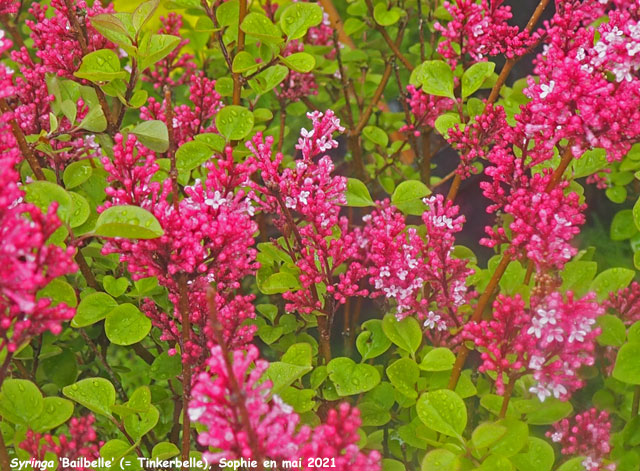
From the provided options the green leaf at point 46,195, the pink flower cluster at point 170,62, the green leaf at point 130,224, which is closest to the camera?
the green leaf at point 130,224

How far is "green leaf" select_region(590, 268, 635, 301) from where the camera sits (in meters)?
1.03

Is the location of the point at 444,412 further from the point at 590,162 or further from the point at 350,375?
the point at 590,162

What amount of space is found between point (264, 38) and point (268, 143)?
212 millimetres

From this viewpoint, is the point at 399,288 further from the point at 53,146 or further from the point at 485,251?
the point at 485,251

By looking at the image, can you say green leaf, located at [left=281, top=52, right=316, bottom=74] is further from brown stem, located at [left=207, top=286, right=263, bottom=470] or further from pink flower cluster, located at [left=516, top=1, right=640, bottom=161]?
brown stem, located at [left=207, top=286, right=263, bottom=470]

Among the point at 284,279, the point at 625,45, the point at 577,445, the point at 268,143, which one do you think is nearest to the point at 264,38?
the point at 268,143

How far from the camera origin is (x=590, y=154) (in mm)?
1081

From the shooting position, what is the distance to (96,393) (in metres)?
0.89

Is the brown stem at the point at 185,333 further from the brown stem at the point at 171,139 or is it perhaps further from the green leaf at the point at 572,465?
the green leaf at the point at 572,465

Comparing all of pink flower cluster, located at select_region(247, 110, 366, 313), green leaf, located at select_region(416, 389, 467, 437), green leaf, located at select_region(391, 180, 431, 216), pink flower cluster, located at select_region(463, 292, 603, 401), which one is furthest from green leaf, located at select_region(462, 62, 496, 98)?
green leaf, located at select_region(416, 389, 467, 437)

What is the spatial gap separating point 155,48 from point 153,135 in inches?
4.7

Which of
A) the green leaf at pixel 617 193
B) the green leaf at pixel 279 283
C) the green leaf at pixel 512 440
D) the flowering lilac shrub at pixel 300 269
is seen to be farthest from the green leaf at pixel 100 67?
the green leaf at pixel 617 193

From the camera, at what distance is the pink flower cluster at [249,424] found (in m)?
0.52

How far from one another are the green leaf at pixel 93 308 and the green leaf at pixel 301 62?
42cm
